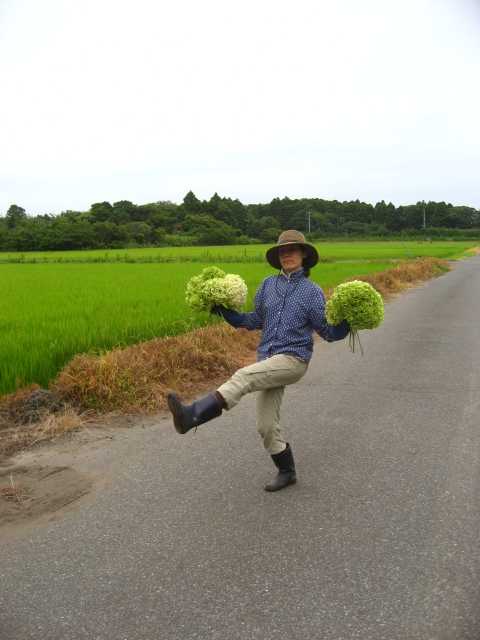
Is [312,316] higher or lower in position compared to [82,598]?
higher

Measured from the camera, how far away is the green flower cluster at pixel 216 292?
4070 millimetres

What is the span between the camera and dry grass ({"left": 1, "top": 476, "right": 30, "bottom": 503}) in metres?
3.70

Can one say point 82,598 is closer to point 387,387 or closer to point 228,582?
point 228,582

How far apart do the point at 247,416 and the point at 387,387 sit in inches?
76.7

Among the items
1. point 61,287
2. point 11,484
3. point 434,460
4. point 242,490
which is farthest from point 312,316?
point 61,287

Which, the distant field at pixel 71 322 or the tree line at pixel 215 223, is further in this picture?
the tree line at pixel 215 223

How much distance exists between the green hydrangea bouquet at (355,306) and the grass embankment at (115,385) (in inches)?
101

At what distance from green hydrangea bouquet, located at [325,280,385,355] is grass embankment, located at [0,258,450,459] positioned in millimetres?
2562

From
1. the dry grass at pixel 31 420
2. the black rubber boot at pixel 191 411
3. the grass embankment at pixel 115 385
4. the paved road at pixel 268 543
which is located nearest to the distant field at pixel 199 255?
the grass embankment at pixel 115 385

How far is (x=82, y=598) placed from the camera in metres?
2.69

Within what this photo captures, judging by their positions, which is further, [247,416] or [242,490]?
[247,416]

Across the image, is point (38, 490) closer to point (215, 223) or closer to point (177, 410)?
point (177, 410)

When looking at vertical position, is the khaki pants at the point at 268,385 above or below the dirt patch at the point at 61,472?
above

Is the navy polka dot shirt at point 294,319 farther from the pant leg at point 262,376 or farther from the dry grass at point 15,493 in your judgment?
the dry grass at point 15,493
